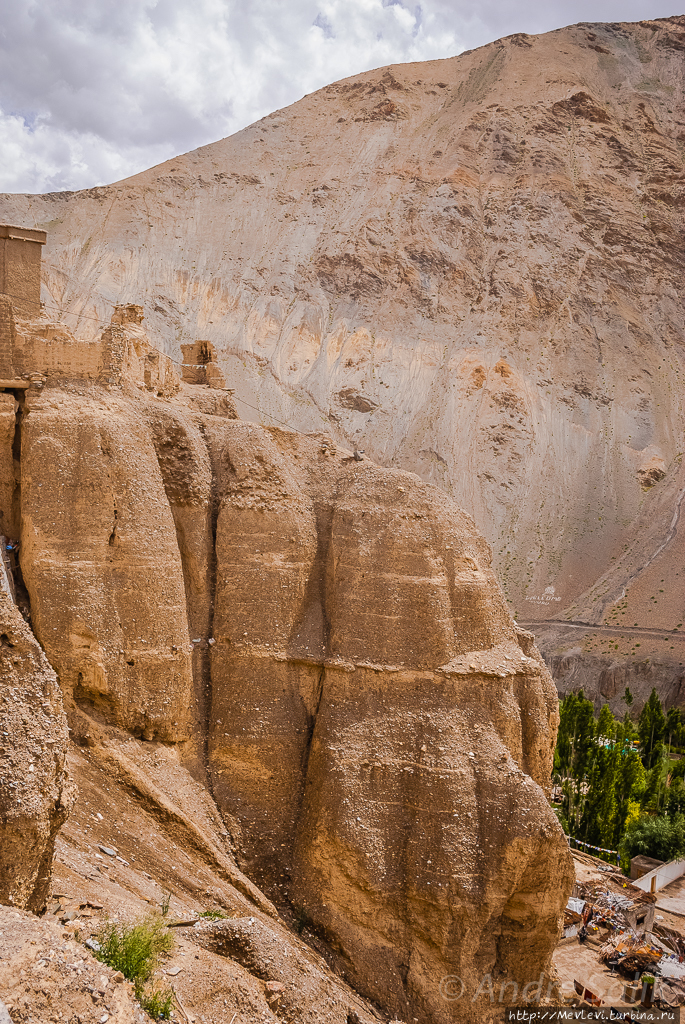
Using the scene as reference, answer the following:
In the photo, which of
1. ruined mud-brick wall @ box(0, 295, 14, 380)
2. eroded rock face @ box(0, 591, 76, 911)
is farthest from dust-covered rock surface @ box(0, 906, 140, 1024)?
ruined mud-brick wall @ box(0, 295, 14, 380)

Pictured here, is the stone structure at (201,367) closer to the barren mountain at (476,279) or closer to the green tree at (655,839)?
the green tree at (655,839)

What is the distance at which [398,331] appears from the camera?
2928 inches

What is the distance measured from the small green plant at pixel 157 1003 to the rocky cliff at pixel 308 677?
22.2 feet

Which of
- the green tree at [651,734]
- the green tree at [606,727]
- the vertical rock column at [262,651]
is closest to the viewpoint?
the vertical rock column at [262,651]

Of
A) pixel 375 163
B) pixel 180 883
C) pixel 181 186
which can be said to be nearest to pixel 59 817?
pixel 180 883

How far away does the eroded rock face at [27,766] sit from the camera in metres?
10.2

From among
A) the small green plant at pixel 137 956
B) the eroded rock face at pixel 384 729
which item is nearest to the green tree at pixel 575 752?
the eroded rock face at pixel 384 729

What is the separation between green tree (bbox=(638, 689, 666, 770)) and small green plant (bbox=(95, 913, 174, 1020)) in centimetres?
3938

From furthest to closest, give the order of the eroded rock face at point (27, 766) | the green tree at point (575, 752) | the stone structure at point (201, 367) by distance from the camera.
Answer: the green tree at point (575, 752) → the stone structure at point (201, 367) → the eroded rock face at point (27, 766)

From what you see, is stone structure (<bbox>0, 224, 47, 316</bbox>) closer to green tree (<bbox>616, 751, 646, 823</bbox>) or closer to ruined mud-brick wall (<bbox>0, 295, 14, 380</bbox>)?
ruined mud-brick wall (<bbox>0, 295, 14, 380</bbox>)

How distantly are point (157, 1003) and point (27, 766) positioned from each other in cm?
298

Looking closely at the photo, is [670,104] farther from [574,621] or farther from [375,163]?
[574,621]

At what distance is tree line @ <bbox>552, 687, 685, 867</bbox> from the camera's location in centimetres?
3512

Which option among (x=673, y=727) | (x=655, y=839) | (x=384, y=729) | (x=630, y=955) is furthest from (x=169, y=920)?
(x=673, y=727)
